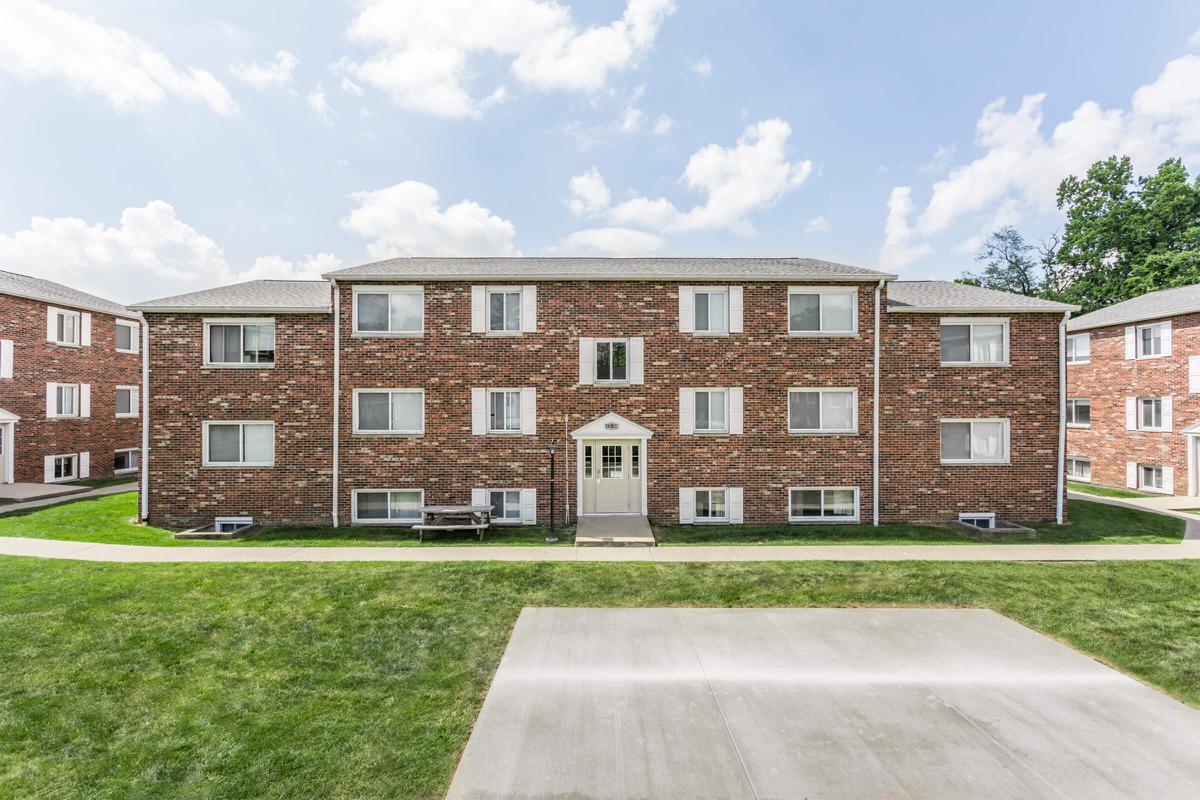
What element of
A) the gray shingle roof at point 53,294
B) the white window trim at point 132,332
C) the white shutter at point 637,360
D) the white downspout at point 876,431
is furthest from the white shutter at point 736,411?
the white window trim at point 132,332

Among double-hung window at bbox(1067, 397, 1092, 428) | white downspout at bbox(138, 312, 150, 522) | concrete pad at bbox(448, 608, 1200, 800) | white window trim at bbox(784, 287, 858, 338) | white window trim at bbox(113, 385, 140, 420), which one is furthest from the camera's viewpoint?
white window trim at bbox(113, 385, 140, 420)

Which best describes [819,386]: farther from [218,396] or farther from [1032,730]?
[218,396]

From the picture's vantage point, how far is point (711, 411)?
14.8 m

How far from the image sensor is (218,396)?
47.6 ft

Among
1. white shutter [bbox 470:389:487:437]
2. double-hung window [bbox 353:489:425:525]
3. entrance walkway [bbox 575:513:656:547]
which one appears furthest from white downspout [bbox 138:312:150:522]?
entrance walkway [bbox 575:513:656:547]

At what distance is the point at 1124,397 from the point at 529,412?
24.8 m

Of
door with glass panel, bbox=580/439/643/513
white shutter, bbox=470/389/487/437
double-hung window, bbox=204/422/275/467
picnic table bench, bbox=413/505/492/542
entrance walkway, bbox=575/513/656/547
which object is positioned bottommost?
entrance walkway, bbox=575/513/656/547

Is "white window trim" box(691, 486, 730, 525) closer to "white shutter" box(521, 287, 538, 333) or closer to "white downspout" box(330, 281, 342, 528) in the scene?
"white shutter" box(521, 287, 538, 333)

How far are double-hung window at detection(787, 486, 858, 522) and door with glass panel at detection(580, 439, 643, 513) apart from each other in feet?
14.5

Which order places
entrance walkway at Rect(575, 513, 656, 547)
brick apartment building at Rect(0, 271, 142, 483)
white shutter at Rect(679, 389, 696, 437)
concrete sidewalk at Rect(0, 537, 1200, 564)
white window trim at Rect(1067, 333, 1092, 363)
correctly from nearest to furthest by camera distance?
1. concrete sidewalk at Rect(0, 537, 1200, 564)
2. entrance walkway at Rect(575, 513, 656, 547)
3. white shutter at Rect(679, 389, 696, 437)
4. brick apartment building at Rect(0, 271, 142, 483)
5. white window trim at Rect(1067, 333, 1092, 363)

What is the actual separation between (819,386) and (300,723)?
13.7 metres

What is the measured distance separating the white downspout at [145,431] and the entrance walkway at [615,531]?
11.7m

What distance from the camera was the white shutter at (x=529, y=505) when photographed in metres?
14.5

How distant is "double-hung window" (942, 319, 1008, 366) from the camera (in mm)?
14938
